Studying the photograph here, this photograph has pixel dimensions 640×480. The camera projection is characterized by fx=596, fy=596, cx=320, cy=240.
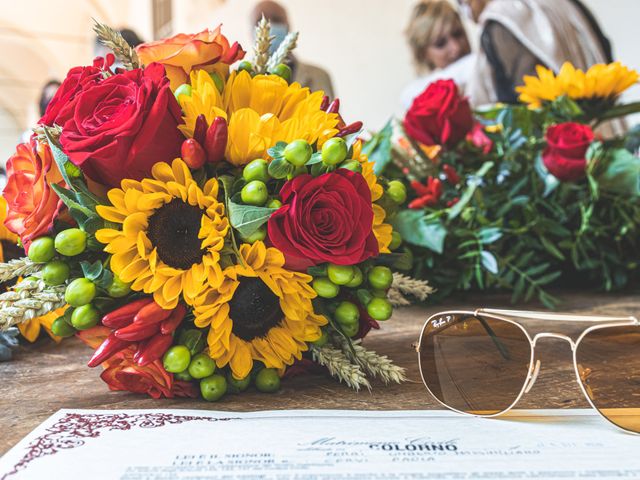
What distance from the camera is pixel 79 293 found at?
0.39m

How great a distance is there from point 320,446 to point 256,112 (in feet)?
0.78

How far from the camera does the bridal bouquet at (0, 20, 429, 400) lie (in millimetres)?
388

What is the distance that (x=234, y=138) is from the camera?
1.36 feet

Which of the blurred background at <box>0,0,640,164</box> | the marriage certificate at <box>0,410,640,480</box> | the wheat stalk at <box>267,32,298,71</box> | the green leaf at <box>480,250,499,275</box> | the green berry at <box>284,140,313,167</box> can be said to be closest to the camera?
the marriage certificate at <box>0,410,640,480</box>

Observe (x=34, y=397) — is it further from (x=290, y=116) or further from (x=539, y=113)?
(x=539, y=113)

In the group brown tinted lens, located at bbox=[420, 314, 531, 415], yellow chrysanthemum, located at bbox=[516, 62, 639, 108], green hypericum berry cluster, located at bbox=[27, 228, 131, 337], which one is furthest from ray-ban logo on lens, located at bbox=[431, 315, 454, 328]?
yellow chrysanthemum, located at bbox=[516, 62, 639, 108]

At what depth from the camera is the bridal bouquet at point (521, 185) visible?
790 millimetres

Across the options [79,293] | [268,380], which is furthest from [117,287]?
[268,380]

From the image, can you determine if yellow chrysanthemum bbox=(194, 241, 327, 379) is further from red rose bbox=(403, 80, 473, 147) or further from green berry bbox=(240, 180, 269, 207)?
red rose bbox=(403, 80, 473, 147)

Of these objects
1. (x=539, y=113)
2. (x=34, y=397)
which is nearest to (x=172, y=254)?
(x=34, y=397)

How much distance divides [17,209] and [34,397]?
139 millimetres

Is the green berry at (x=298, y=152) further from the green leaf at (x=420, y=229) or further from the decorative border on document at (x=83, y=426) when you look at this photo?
the green leaf at (x=420, y=229)

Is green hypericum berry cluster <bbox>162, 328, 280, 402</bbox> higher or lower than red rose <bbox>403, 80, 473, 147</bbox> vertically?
lower

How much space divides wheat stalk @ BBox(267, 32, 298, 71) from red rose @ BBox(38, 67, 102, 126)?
0.14 metres
